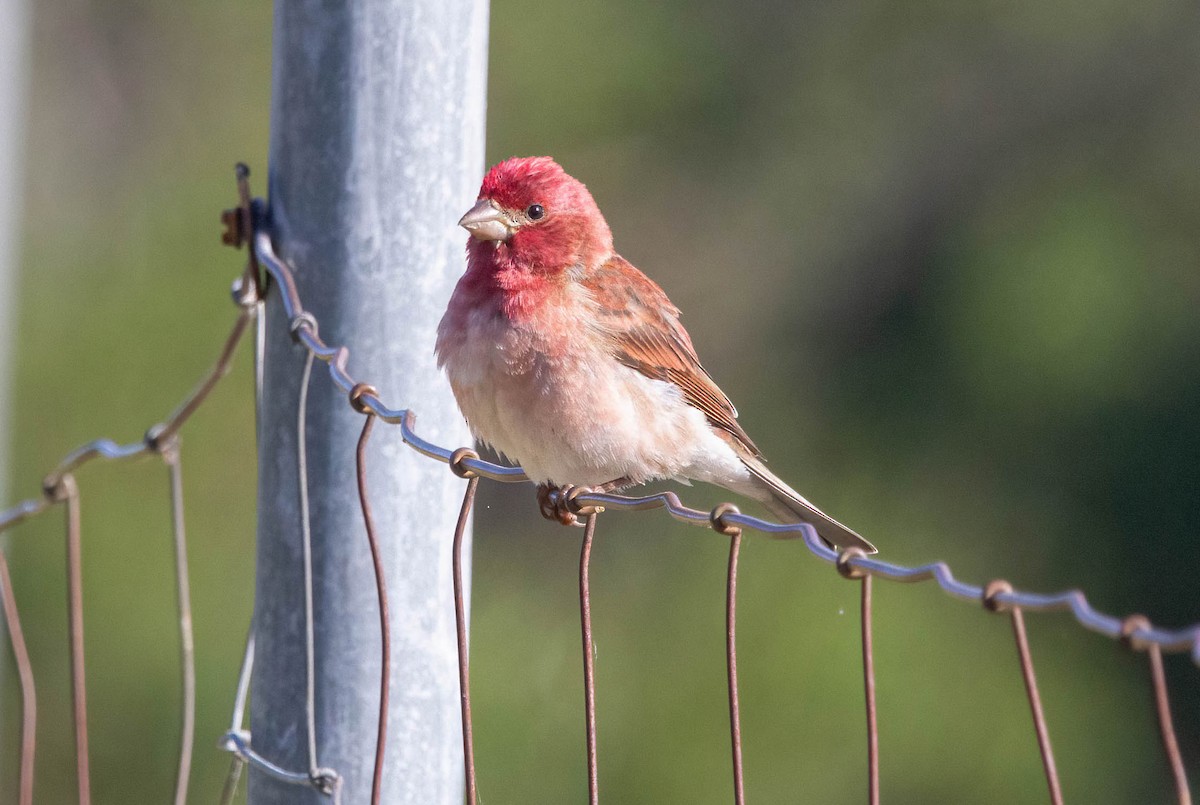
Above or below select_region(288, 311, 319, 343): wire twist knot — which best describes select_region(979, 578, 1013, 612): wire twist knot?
below

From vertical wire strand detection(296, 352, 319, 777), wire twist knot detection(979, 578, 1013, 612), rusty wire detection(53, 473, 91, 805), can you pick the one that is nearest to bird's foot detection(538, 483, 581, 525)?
vertical wire strand detection(296, 352, 319, 777)

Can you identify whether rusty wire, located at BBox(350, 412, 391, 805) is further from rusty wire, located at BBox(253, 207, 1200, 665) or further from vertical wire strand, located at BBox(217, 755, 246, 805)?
vertical wire strand, located at BBox(217, 755, 246, 805)

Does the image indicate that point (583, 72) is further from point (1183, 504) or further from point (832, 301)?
point (1183, 504)

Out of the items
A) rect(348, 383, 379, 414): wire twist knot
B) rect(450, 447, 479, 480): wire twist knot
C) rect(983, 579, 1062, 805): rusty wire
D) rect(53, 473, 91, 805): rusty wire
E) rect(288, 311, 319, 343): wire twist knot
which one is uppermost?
rect(288, 311, 319, 343): wire twist knot

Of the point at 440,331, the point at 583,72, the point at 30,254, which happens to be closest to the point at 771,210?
the point at 583,72

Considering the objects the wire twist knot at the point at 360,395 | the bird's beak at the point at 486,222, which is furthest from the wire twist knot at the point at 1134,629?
the bird's beak at the point at 486,222

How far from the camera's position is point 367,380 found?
2641mm

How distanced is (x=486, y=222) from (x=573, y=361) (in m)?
0.36

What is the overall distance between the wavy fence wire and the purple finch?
17 cm

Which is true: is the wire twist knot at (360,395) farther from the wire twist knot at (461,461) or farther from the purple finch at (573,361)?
the purple finch at (573,361)

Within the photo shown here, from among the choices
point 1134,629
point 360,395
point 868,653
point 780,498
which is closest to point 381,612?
point 360,395

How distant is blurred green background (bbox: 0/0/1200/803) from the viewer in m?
6.71

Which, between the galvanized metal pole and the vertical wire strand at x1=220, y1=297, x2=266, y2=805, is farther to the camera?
the vertical wire strand at x1=220, y1=297, x2=266, y2=805

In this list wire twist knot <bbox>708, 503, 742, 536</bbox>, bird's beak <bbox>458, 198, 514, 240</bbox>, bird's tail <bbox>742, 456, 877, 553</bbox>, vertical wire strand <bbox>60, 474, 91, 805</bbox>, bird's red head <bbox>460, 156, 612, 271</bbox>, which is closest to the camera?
wire twist knot <bbox>708, 503, 742, 536</bbox>
